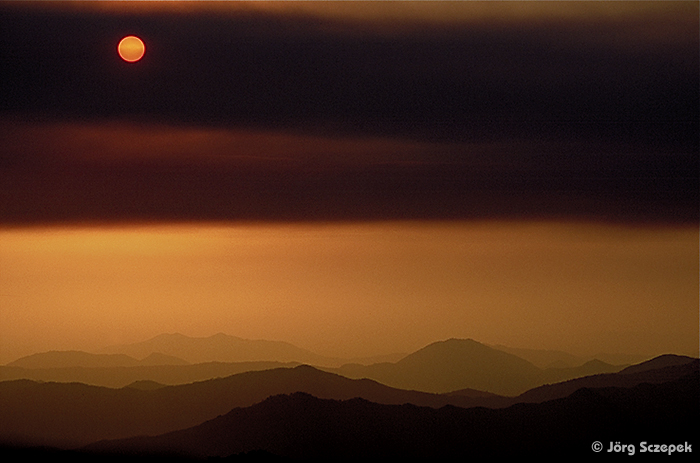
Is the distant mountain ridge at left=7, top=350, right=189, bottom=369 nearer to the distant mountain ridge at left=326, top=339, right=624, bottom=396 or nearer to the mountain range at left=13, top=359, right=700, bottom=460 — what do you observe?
the mountain range at left=13, top=359, right=700, bottom=460

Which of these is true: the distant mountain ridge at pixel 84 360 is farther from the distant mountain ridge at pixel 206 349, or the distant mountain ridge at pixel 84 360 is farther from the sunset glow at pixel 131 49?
the sunset glow at pixel 131 49

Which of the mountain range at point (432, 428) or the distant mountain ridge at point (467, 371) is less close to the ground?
the distant mountain ridge at point (467, 371)

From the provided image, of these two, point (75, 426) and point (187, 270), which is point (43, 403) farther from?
point (187, 270)

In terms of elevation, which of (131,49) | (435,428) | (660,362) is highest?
(131,49)

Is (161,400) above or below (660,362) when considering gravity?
below

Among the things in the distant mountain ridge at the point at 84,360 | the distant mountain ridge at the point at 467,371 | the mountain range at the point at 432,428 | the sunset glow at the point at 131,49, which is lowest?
the mountain range at the point at 432,428

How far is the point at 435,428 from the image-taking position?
3303 millimetres

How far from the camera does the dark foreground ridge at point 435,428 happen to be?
10.7 feet

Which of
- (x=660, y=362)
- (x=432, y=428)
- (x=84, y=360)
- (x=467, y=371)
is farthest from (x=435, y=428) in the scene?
(x=84, y=360)

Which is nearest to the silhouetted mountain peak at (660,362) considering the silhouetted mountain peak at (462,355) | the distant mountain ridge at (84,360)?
the silhouetted mountain peak at (462,355)

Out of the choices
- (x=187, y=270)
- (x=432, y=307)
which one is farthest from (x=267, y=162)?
(x=432, y=307)

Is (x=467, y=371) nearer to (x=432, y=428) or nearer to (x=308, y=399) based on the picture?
(x=432, y=428)

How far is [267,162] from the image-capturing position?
131 inches

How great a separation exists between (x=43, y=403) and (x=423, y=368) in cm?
155
